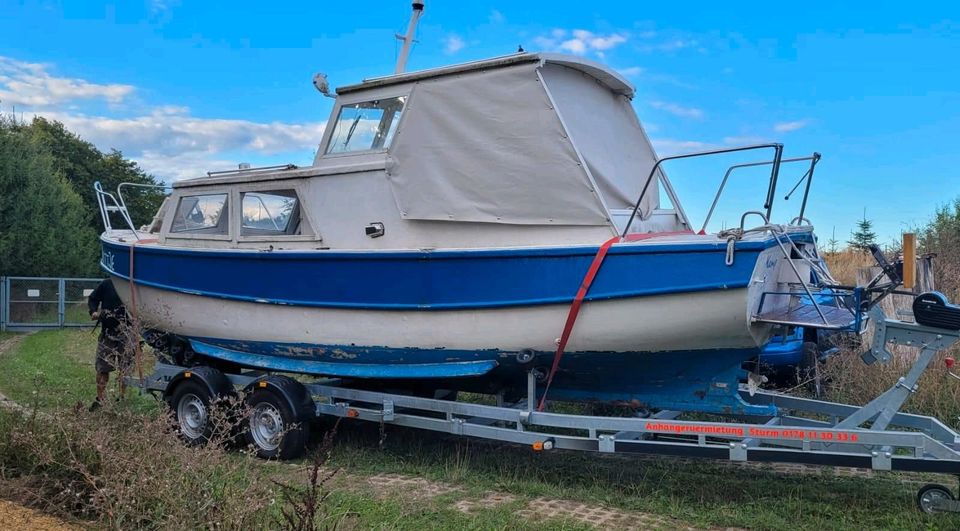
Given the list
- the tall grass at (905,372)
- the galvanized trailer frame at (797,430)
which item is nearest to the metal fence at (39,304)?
the galvanized trailer frame at (797,430)

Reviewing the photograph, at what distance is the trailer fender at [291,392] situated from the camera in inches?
259

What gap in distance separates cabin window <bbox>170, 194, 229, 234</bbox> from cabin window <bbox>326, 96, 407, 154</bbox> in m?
1.43

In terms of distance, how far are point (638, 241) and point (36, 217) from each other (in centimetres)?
2180

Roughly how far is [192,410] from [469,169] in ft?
12.8

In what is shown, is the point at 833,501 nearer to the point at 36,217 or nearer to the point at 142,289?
the point at 142,289

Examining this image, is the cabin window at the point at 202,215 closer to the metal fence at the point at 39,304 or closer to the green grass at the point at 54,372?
the green grass at the point at 54,372

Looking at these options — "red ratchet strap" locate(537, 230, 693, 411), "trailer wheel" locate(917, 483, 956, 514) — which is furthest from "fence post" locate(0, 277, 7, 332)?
"trailer wheel" locate(917, 483, 956, 514)

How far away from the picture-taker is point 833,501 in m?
5.37

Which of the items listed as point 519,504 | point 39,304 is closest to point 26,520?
point 519,504

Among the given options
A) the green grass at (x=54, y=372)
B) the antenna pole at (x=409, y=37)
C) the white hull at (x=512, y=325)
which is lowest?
the green grass at (x=54, y=372)

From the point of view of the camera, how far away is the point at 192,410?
24.4 ft

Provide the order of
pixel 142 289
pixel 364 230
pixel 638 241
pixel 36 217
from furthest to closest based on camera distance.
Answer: pixel 36 217 < pixel 142 289 < pixel 364 230 < pixel 638 241

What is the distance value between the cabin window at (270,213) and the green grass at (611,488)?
223 cm

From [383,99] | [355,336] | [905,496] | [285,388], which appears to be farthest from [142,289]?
[905,496]
